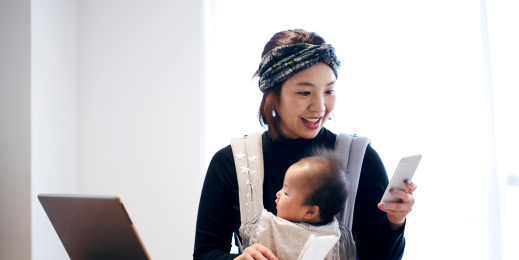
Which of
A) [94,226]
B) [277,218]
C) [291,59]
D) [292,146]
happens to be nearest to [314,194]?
[277,218]

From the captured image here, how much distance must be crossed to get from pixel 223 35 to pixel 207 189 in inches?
60.8

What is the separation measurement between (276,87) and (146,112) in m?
1.50

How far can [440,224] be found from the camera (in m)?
2.26

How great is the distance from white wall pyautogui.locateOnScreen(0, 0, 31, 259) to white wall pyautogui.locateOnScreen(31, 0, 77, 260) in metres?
0.03

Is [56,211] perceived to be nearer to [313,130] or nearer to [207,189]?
[207,189]

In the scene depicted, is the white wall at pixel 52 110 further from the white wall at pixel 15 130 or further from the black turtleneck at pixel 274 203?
the black turtleneck at pixel 274 203

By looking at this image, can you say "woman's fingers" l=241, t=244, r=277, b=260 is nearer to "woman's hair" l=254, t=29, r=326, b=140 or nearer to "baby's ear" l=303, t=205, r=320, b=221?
"baby's ear" l=303, t=205, r=320, b=221

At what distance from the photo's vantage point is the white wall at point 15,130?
200 cm

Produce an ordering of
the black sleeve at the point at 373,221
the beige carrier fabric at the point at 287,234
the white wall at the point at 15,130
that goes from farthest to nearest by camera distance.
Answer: the white wall at the point at 15,130, the black sleeve at the point at 373,221, the beige carrier fabric at the point at 287,234

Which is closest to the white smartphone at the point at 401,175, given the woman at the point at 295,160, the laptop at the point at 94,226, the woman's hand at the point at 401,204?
the woman's hand at the point at 401,204

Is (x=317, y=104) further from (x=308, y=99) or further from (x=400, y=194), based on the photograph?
(x=400, y=194)

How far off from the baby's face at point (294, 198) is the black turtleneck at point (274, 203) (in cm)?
10

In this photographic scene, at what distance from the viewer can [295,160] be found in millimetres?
1263

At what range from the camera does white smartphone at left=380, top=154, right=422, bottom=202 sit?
1.00m
